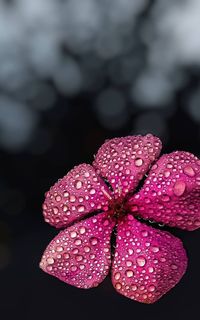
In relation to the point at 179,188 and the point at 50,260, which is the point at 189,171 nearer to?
the point at 179,188

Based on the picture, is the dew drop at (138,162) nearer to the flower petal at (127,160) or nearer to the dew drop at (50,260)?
the flower petal at (127,160)

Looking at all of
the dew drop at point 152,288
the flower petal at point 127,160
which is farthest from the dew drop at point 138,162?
the dew drop at point 152,288

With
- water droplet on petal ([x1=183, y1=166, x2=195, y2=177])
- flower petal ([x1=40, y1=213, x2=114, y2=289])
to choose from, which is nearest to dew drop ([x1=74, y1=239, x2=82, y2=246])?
flower petal ([x1=40, y1=213, x2=114, y2=289])

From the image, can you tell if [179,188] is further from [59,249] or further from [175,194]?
[59,249]

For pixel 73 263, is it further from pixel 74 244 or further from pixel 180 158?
pixel 180 158

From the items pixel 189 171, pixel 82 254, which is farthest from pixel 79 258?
pixel 189 171

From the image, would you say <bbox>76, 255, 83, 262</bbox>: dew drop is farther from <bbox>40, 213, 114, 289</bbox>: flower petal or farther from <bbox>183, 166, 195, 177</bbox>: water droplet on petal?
<bbox>183, 166, 195, 177</bbox>: water droplet on petal

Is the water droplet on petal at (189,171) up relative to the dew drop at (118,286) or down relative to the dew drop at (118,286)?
up
